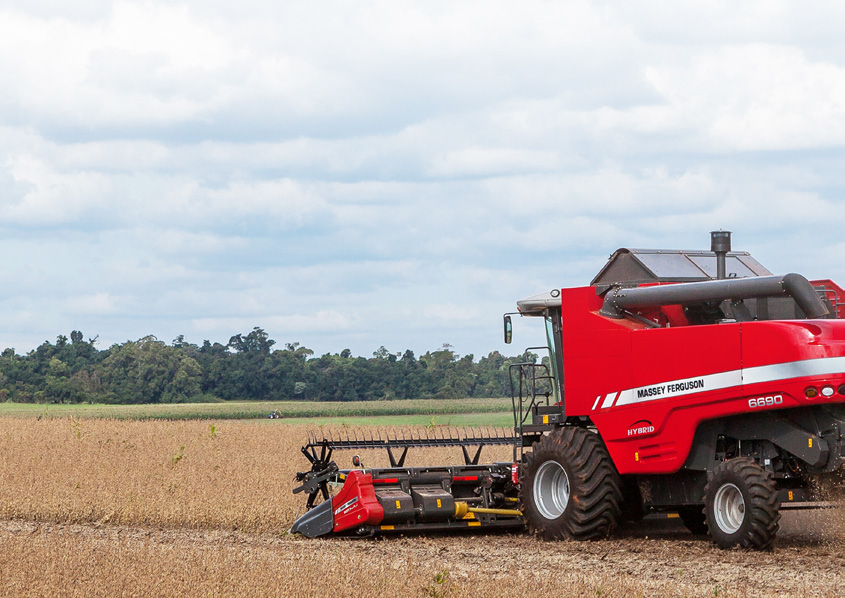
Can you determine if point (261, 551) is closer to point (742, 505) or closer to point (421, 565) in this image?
point (421, 565)

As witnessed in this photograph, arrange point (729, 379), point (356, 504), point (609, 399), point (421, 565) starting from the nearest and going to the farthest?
point (421, 565), point (729, 379), point (609, 399), point (356, 504)

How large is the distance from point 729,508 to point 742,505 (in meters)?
0.16

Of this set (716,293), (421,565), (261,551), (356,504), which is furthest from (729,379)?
(261,551)

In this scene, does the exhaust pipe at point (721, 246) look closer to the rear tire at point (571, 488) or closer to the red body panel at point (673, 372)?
the red body panel at point (673, 372)

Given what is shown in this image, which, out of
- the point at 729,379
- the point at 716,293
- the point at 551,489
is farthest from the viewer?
the point at 551,489

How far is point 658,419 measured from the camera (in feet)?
36.6

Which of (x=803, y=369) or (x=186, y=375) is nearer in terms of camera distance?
(x=803, y=369)

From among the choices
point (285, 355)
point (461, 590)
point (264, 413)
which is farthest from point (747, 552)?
point (285, 355)

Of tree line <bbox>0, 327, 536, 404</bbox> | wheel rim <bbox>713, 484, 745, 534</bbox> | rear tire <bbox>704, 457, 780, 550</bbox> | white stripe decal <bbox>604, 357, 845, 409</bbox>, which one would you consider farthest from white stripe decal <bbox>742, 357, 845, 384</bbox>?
tree line <bbox>0, 327, 536, 404</bbox>

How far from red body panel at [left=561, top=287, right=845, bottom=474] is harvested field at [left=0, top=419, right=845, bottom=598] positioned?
1137mm

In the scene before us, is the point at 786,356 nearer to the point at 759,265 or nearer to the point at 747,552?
the point at 747,552

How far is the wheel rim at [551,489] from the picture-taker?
12172 millimetres

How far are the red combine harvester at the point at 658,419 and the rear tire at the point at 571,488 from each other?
0.05 ft

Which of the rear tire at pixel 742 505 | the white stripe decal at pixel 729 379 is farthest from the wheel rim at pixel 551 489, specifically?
the rear tire at pixel 742 505
